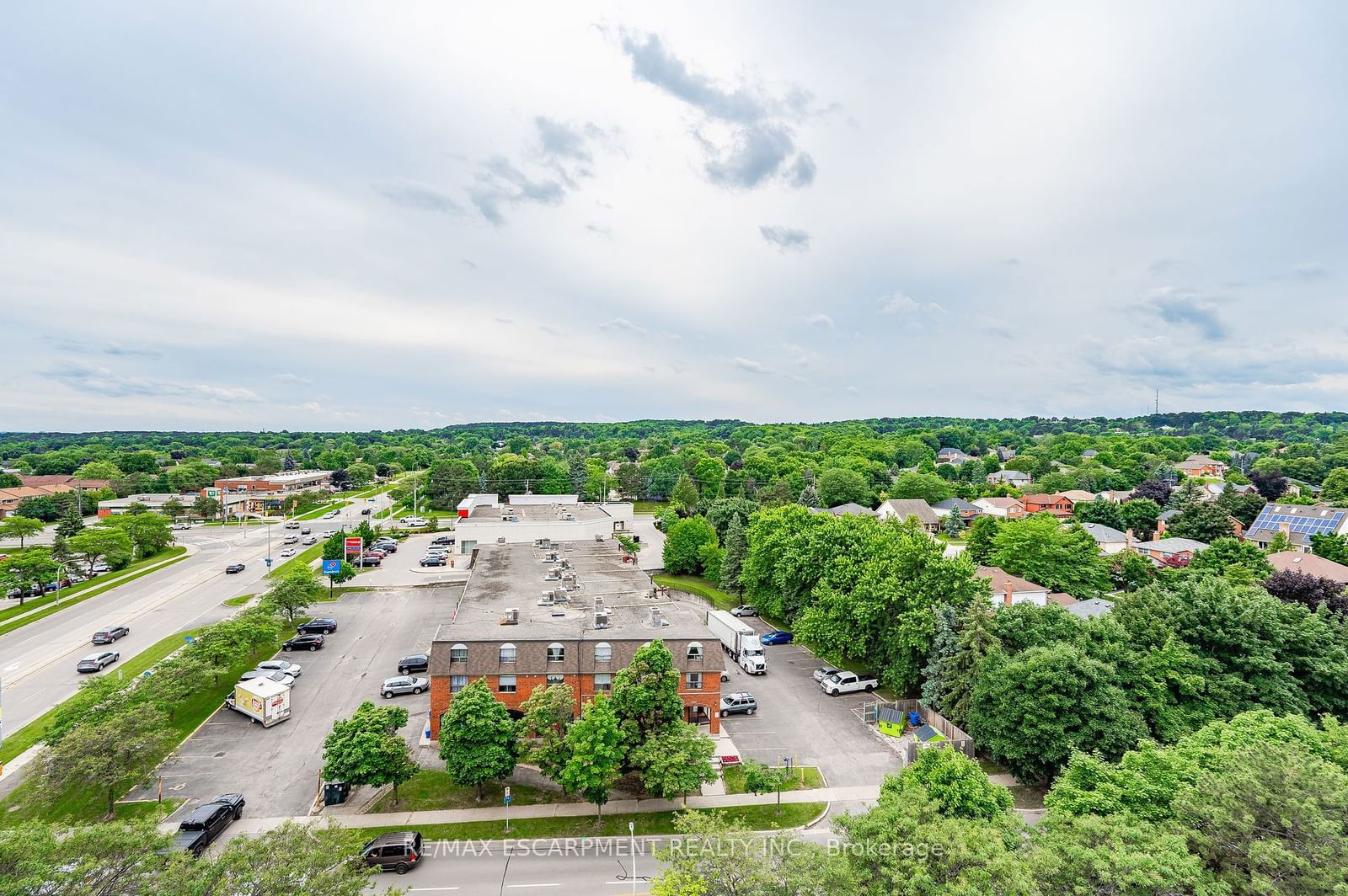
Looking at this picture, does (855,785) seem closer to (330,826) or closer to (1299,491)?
(330,826)

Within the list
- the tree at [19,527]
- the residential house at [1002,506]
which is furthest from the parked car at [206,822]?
the residential house at [1002,506]

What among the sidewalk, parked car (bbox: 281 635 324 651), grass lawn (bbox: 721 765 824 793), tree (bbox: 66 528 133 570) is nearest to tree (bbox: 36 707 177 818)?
the sidewalk

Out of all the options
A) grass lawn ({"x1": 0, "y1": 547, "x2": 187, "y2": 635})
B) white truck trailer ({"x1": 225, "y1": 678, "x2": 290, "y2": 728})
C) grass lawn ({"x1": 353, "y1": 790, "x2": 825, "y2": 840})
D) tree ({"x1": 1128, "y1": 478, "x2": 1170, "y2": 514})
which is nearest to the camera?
grass lawn ({"x1": 353, "y1": 790, "x2": 825, "y2": 840})

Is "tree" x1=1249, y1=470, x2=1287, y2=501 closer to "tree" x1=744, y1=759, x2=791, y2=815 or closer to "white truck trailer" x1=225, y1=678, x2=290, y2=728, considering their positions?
"tree" x1=744, y1=759, x2=791, y2=815

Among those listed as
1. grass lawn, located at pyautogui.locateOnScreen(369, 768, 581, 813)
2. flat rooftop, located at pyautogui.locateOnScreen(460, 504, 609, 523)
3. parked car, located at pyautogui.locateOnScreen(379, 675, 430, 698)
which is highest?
flat rooftop, located at pyautogui.locateOnScreen(460, 504, 609, 523)

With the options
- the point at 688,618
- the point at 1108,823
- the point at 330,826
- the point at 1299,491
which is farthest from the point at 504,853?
the point at 1299,491

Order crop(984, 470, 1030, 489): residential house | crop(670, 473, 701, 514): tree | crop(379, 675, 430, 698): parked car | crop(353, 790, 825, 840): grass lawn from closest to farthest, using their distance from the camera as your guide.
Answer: crop(353, 790, 825, 840): grass lawn
crop(379, 675, 430, 698): parked car
crop(670, 473, 701, 514): tree
crop(984, 470, 1030, 489): residential house
